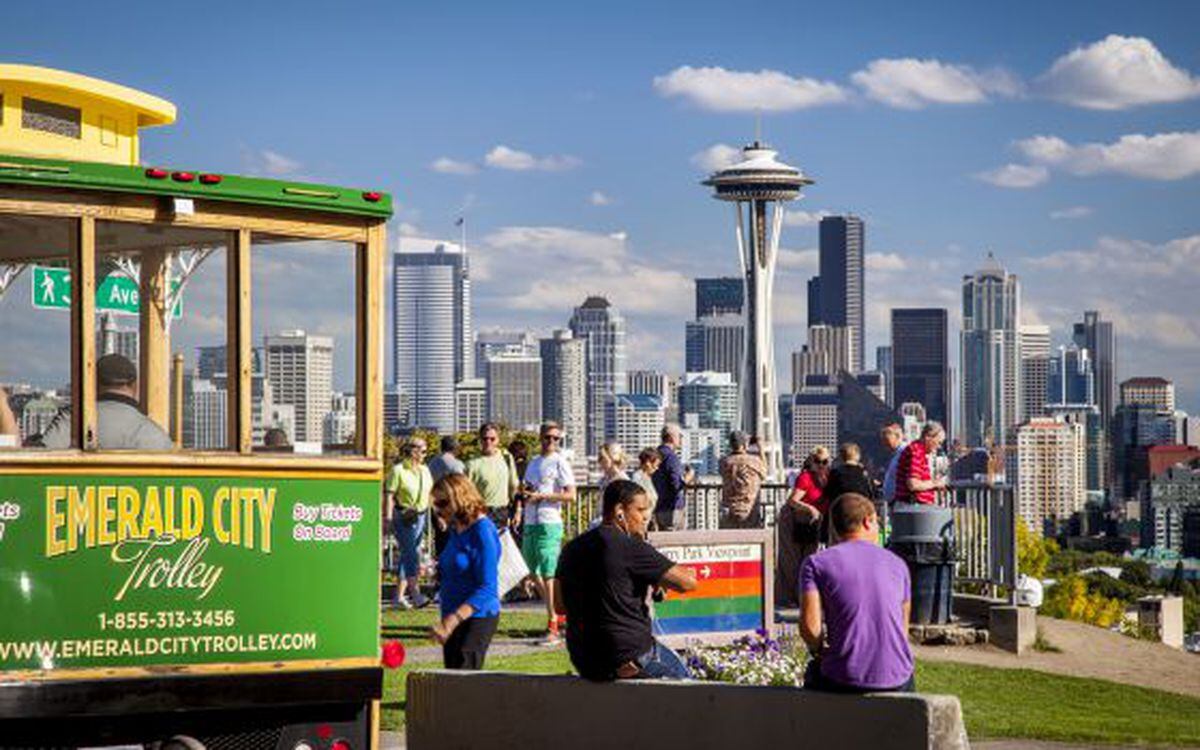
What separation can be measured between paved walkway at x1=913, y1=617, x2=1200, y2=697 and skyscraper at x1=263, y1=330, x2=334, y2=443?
9564 millimetres

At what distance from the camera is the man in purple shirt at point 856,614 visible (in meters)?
10.1

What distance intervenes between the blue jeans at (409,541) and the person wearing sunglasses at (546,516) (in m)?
1.88

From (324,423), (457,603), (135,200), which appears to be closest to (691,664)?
(457,603)

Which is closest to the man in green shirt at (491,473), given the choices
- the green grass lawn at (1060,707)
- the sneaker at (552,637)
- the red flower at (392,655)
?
the sneaker at (552,637)

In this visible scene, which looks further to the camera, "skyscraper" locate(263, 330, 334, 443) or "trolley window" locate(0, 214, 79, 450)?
"skyscraper" locate(263, 330, 334, 443)

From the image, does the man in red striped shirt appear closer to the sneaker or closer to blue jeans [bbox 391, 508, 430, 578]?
the sneaker

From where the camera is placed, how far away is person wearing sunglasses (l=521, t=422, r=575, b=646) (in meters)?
19.8

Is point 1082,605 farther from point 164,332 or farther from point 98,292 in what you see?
A: point 98,292

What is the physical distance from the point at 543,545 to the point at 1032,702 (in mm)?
4385

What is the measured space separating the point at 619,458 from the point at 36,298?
39.8 ft

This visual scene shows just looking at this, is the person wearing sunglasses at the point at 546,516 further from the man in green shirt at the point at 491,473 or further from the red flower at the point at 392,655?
the red flower at the point at 392,655

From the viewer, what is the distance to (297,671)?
11.0 m

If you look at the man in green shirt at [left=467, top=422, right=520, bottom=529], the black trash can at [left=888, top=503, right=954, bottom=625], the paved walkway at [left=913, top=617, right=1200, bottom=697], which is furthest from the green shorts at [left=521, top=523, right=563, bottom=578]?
the paved walkway at [left=913, top=617, right=1200, bottom=697]

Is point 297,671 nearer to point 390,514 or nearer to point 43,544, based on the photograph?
point 43,544
